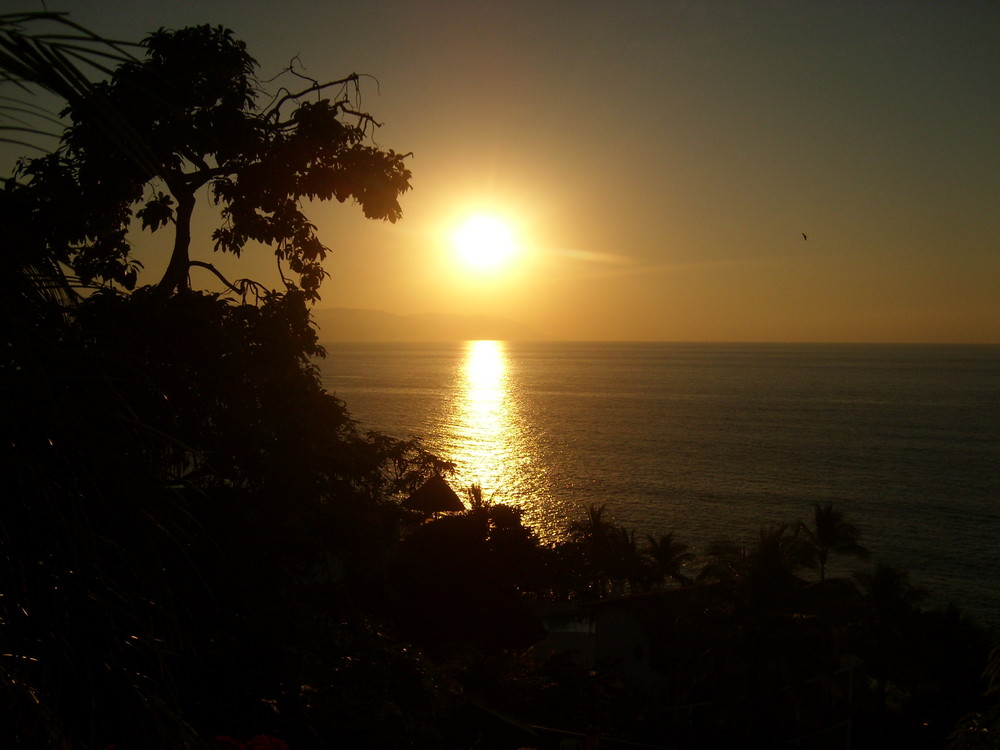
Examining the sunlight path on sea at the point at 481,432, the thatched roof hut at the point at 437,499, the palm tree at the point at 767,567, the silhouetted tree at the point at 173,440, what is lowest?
the sunlight path on sea at the point at 481,432

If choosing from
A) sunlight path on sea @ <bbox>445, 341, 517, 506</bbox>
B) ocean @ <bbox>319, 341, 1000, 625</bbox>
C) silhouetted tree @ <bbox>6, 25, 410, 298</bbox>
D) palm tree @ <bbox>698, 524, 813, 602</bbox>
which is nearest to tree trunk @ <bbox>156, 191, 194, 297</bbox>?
silhouetted tree @ <bbox>6, 25, 410, 298</bbox>

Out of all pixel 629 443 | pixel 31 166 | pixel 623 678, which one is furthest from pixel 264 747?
pixel 629 443

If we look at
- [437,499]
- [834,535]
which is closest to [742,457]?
[834,535]

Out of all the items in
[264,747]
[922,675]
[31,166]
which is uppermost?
[31,166]

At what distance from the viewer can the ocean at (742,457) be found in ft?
148

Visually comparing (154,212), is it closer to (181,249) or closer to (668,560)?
(181,249)

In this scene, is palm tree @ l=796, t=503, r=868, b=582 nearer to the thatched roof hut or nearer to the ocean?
the ocean

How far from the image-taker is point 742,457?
69.4 metres

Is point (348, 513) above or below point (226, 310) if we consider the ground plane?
below

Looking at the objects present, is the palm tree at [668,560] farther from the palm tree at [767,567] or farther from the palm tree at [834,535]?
the palm tree at [767,567]

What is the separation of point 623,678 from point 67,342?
2221cm

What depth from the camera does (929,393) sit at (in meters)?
130

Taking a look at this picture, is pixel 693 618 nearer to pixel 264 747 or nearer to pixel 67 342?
pixel 264 747

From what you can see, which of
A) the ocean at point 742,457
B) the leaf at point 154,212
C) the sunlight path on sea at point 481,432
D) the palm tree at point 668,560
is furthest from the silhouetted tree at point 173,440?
the sunlight path on sea at point 481,432
